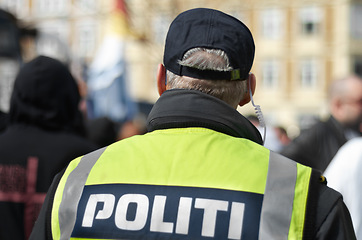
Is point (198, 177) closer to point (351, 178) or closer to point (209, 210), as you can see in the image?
point (209, 210)

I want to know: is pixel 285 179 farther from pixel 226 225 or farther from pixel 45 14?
pixel 45 14

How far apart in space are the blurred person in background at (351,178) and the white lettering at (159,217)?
1714 millimetres

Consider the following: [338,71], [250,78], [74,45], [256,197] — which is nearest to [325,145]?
[250,78]

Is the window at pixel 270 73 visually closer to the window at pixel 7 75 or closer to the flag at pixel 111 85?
the flag at pixel 111 85

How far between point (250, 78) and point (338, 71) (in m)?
30.9

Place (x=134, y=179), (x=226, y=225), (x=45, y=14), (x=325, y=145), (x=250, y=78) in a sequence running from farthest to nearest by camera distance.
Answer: (x=45, y=14) → (x=325, y=145) → (x=250, y=78) → (x=134, y=179) → (x=226, y=225)

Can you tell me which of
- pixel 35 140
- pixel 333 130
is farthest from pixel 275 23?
pixel 35 140

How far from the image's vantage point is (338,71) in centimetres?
3153

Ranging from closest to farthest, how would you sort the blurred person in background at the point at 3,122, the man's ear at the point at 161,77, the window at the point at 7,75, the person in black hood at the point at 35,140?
1. the man's ear at the point at 161,77
2. the person in black hood at the point at 35,140
3. the blurred person in background at the point at 3,122
4. the window at the point at 7,75

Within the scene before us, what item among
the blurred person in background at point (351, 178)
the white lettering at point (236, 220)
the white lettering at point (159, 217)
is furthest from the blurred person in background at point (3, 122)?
the white lettering at point (236, 220)

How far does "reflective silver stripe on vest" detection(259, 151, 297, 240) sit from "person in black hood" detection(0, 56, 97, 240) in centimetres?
167

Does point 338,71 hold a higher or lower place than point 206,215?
lower

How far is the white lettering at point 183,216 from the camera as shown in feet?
5.20

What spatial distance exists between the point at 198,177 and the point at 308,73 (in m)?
31.6
